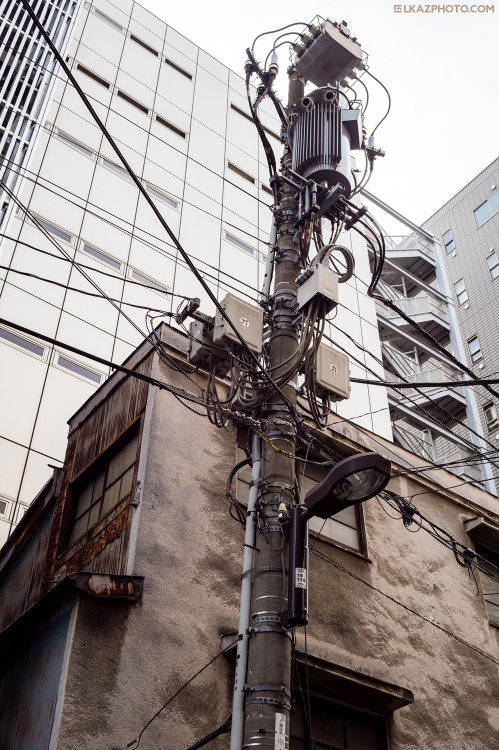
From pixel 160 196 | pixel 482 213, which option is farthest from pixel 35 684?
pixel 482 213

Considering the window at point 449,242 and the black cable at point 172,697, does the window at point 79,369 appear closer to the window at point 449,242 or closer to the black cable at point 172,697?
the black cable at point 172,697

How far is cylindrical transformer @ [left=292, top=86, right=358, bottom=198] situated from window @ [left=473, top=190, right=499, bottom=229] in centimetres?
3659

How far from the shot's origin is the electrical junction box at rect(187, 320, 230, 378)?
8117 mm

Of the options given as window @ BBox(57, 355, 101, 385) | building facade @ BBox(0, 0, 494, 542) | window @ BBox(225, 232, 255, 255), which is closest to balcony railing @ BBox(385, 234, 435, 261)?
building facade @ BBox(0, 0, 494, 542)

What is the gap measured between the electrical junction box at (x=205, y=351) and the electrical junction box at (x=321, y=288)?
1012mm

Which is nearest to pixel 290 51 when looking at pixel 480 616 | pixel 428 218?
pixel 480 616

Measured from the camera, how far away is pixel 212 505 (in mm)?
10195

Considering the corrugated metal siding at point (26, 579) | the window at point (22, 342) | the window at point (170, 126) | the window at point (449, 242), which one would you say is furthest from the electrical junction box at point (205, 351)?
the window at point (449, 242)

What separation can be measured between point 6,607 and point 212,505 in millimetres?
5244

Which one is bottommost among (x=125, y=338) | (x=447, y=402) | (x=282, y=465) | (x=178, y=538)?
(x=282, y=465)

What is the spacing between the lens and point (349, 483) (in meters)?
6.44

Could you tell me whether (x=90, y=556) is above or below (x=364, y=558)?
below

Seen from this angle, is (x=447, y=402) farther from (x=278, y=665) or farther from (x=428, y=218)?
(x=278, y=665)

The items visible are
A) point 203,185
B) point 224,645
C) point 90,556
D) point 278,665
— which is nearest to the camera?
point 278,665
